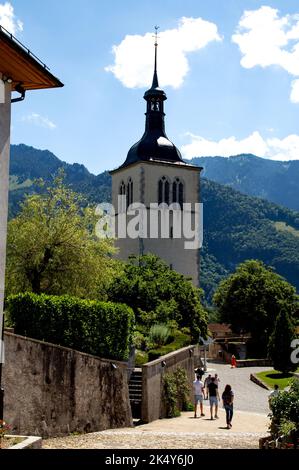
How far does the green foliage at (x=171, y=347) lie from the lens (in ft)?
85.4

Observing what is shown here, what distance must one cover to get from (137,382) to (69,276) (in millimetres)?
5065

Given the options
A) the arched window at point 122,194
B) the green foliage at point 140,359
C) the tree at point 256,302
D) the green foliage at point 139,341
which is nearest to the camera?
the green foliage at point 140,359

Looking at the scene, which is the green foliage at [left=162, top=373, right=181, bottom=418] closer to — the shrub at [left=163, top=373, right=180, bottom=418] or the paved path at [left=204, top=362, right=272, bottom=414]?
the shrub at [left=163, top=373, right=180, bottom=418]

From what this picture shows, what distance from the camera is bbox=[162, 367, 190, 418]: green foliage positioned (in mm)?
23281

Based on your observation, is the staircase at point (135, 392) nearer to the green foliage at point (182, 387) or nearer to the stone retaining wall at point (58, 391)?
the stone retaining wall at point (58, 391)

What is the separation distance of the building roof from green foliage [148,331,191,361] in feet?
42.6

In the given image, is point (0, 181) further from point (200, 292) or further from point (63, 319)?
point (200, 292)

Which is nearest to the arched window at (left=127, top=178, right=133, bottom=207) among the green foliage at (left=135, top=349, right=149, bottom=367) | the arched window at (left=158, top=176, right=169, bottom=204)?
the arched window at (left=158, top=176, right=169, bottom=204)

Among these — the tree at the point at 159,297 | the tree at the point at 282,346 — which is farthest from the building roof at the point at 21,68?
the tree at the point at 282,346

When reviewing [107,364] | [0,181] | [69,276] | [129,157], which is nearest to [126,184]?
[129,157]

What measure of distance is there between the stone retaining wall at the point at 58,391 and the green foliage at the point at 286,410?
18.3 feet

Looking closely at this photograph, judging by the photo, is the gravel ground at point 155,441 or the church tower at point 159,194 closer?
the gravel ground at point 155,441

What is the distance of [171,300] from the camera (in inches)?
1555
